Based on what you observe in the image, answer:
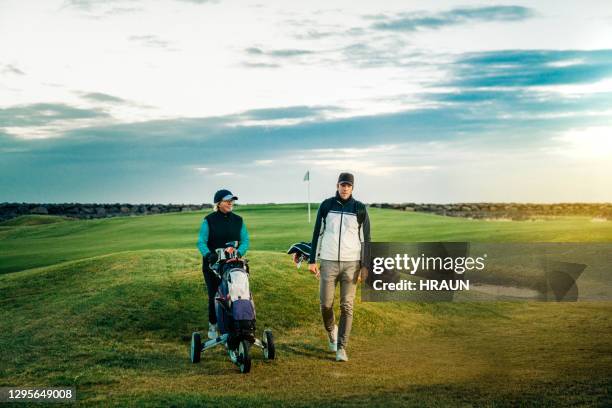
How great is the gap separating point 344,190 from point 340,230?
70 cm

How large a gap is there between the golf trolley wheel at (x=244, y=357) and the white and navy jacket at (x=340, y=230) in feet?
6.09

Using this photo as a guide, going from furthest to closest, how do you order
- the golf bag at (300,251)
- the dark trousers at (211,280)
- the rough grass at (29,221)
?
the rough grass at (29,221), the golf bag at (300,251), the dark trousers at (211,280)

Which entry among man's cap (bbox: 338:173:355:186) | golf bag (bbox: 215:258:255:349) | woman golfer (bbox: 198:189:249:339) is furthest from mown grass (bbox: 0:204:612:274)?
golf bag (bbox: 215:258:255:349)

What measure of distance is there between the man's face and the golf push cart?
2008mm

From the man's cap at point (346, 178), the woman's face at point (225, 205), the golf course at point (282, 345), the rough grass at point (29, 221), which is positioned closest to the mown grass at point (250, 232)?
the golf course at point (282, 345)

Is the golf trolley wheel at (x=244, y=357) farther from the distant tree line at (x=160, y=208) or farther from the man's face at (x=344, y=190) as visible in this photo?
the distant tree line at (x=160, y=208)

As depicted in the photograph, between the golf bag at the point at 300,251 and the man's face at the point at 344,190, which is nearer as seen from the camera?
the man's face at the point at 344,190

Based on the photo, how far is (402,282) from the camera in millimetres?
21891

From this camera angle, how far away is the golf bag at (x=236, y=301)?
1112cm

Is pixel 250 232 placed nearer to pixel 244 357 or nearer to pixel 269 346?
pixel 269 346

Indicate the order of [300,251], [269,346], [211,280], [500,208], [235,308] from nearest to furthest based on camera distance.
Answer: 1. [235,308]
2. [211,280]
3. [269,346]
4. [300,251]
5. [500,208]

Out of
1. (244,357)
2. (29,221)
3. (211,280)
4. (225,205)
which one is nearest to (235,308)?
(244,357)

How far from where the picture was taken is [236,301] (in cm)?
1116

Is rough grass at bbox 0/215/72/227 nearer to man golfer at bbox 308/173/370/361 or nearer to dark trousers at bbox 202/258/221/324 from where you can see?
dark trousers at bbox 202/258/221/324
